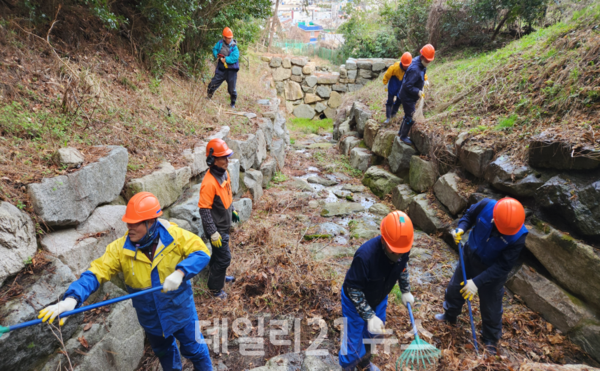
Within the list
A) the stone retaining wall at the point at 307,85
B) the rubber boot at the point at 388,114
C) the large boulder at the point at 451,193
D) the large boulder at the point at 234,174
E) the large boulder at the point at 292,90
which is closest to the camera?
the large boulder at the point at 451,193

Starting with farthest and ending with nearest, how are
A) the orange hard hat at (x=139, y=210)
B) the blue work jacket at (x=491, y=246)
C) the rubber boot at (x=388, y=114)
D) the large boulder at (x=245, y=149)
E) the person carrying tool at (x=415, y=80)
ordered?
1. the rubber boot at (x=388, y=114)
2. the person carrying tool at (x=415, y=80)
3. the large boulder at (x=245, y=149)
4. the blue work jacket at (x=491, y=246)
5. the orange hard hat at (x=139, y=210)

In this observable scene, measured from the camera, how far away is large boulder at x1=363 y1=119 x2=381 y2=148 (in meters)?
9.17

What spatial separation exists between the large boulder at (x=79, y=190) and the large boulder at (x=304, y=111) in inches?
564

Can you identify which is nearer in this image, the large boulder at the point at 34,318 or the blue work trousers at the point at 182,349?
the large boulder at the point at 34,318

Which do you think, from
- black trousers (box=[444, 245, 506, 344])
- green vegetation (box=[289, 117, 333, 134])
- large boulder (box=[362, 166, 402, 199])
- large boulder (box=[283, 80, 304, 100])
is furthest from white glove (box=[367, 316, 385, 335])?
large boulder (box=[283, 80, 304, 100])

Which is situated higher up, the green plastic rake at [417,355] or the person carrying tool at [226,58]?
the person carrying tool at [226,58]

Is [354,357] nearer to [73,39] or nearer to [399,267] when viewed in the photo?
[399,267]

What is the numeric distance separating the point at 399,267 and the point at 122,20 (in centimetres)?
621

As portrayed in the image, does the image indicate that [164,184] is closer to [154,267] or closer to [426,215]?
[154,267]

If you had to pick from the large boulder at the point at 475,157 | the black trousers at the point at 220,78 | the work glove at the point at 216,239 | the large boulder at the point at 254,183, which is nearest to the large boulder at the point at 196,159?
the large boulder at the point at 254,183

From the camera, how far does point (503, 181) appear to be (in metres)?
4.62

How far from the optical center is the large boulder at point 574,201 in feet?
11.7

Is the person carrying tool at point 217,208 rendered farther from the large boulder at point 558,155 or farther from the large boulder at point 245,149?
the large boulder at point 558,155

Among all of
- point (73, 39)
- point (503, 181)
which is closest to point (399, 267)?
point (503, 181)
